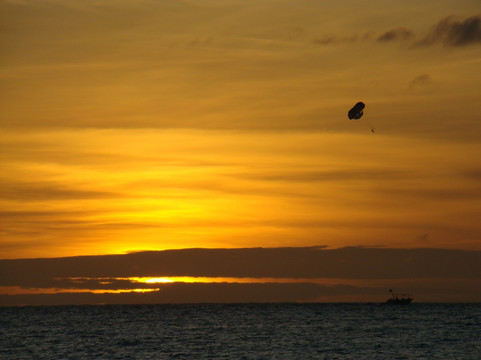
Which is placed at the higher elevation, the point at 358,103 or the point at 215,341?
the point at 358,103

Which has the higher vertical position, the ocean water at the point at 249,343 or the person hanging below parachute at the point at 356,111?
the person hanging below parachute at the point at 356,111

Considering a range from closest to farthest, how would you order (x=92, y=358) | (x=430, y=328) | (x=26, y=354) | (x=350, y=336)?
(x=92, y=358) → (x=26, y=354) → (x=350, y=336) → (x=430, y=328)

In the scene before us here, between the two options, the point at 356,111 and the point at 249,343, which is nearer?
the point at 356,111

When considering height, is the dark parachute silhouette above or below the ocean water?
above

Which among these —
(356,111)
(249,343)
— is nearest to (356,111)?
(356,111)

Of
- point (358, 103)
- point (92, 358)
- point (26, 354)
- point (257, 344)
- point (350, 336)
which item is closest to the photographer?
point (358, 103)

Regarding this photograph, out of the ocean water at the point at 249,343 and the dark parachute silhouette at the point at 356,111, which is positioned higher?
the dark parachute silhouette at the point at 356,111

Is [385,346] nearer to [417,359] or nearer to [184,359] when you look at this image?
[417,359]

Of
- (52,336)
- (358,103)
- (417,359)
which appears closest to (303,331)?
(52,336)

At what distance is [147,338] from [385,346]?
46.2 m

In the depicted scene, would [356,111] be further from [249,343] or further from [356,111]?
[249,343]

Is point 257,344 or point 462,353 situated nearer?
point 462,353

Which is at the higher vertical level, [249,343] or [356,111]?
[356,111]

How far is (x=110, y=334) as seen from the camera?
17325cm
